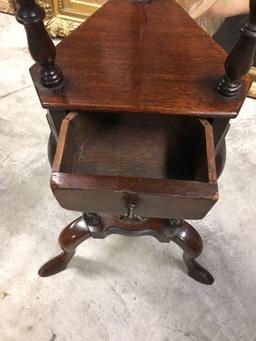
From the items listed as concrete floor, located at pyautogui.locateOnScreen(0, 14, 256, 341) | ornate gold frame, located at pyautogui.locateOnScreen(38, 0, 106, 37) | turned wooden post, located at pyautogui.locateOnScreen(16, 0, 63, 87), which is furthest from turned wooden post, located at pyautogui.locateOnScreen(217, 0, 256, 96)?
ornate gold frame, located at pyautogui.locateOnScreen(38, 0, 106, 37)


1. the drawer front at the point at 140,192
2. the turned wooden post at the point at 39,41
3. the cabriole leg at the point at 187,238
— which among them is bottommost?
the cabriole leg at the point at 187,238

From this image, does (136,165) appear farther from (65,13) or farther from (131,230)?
(65,13)

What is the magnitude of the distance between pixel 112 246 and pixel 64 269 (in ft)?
0.45

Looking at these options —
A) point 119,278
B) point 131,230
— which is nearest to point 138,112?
point 131,230

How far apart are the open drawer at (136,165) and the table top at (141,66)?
42mm

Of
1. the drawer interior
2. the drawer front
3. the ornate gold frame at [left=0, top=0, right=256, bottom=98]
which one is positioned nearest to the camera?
the drawer front

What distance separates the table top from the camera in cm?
58

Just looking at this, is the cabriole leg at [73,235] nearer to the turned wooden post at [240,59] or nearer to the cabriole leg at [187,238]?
the cabriole leg at [187,238]

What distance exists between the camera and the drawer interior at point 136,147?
0.71 meters

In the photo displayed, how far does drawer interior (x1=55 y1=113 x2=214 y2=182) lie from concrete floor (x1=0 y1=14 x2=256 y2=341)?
31 cm

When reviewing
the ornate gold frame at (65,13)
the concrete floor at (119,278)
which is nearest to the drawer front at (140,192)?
the concrete floor at (119,278)

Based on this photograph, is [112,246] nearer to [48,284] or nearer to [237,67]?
[48,284]

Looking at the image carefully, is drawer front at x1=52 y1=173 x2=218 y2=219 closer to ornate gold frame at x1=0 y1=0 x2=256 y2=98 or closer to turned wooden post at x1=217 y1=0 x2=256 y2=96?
turned wooden post at x1=217 y1=0 x2=256 y2=96

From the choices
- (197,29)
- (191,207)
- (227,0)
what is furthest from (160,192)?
(227,0)
